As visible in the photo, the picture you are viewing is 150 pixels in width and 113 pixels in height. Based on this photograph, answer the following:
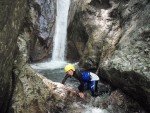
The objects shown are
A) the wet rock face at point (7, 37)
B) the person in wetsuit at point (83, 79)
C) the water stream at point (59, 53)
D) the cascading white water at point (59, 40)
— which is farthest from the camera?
the cascading white water at point (59, 40)

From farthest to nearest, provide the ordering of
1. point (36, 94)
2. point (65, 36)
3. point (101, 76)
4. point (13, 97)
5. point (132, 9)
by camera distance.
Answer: point (65, 36), point (132, 9), point (101, 76), point (36, 94), point (13, 97)

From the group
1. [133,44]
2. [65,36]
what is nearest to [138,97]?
[133,44]

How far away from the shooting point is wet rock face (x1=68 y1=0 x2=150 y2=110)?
23.0ft

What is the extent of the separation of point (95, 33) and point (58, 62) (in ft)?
12.2

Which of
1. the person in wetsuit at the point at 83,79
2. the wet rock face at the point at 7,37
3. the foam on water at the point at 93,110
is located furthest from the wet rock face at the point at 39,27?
the wet rock face at the point at 7,37

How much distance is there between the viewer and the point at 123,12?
35.1ft

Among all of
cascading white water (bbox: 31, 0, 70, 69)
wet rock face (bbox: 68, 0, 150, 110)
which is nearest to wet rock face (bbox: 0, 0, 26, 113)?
wet rock face (bbox: 68, 0, 150, 110)

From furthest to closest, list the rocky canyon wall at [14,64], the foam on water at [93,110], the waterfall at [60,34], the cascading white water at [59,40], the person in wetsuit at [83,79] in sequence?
the waterfall at [60,34] < the cascading white water at [59,40] < the person in wetsuit at [83,79] < the foam on water at [93,110] < the rocky canyon wall at [14,64]

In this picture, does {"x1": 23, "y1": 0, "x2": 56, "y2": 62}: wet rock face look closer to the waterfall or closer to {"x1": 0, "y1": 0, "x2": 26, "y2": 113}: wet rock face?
the waterfall

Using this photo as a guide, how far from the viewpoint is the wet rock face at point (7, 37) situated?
4.16m

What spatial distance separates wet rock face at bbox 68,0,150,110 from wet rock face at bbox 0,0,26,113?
3.73 metres

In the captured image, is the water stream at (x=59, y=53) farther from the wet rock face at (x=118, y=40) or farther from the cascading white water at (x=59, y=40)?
the wet rock face at (x=118, y=40)

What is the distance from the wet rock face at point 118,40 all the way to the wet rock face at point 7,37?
373 cm

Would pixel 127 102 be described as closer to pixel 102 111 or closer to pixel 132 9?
pixel 102 111
